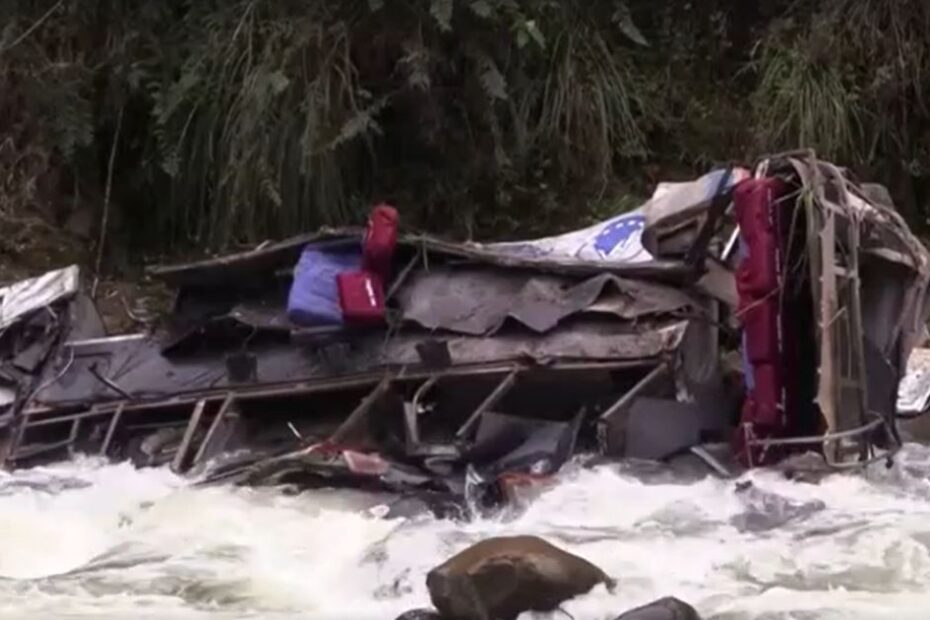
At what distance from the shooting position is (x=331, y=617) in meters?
6.67

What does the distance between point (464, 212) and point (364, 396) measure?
156 inches

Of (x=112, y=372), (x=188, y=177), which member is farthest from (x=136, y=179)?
(x=112, y=372)

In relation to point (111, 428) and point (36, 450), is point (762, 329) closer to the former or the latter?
point (111, 428)

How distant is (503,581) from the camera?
641cm

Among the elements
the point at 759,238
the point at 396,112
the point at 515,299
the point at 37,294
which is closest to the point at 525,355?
the point at 515,299

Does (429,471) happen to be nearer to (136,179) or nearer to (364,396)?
(364,396)

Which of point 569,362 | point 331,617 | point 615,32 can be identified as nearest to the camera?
point 331,617

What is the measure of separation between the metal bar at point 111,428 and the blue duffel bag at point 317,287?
43.4 inches

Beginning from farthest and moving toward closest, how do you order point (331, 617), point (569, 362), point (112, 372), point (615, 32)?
1. point (615, 32)
2. point (112, 372)
3. point (569, 362)
4. point (331, 617)

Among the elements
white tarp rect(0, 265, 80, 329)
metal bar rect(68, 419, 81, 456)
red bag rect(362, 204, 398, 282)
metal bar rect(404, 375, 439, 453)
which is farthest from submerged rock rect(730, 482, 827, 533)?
white tarp rect(0, 265, 80, 329)

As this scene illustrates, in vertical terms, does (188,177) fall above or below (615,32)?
below

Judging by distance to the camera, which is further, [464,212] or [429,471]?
[464,212]

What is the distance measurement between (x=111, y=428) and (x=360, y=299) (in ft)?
5.25

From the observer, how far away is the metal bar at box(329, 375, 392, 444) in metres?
8.92
